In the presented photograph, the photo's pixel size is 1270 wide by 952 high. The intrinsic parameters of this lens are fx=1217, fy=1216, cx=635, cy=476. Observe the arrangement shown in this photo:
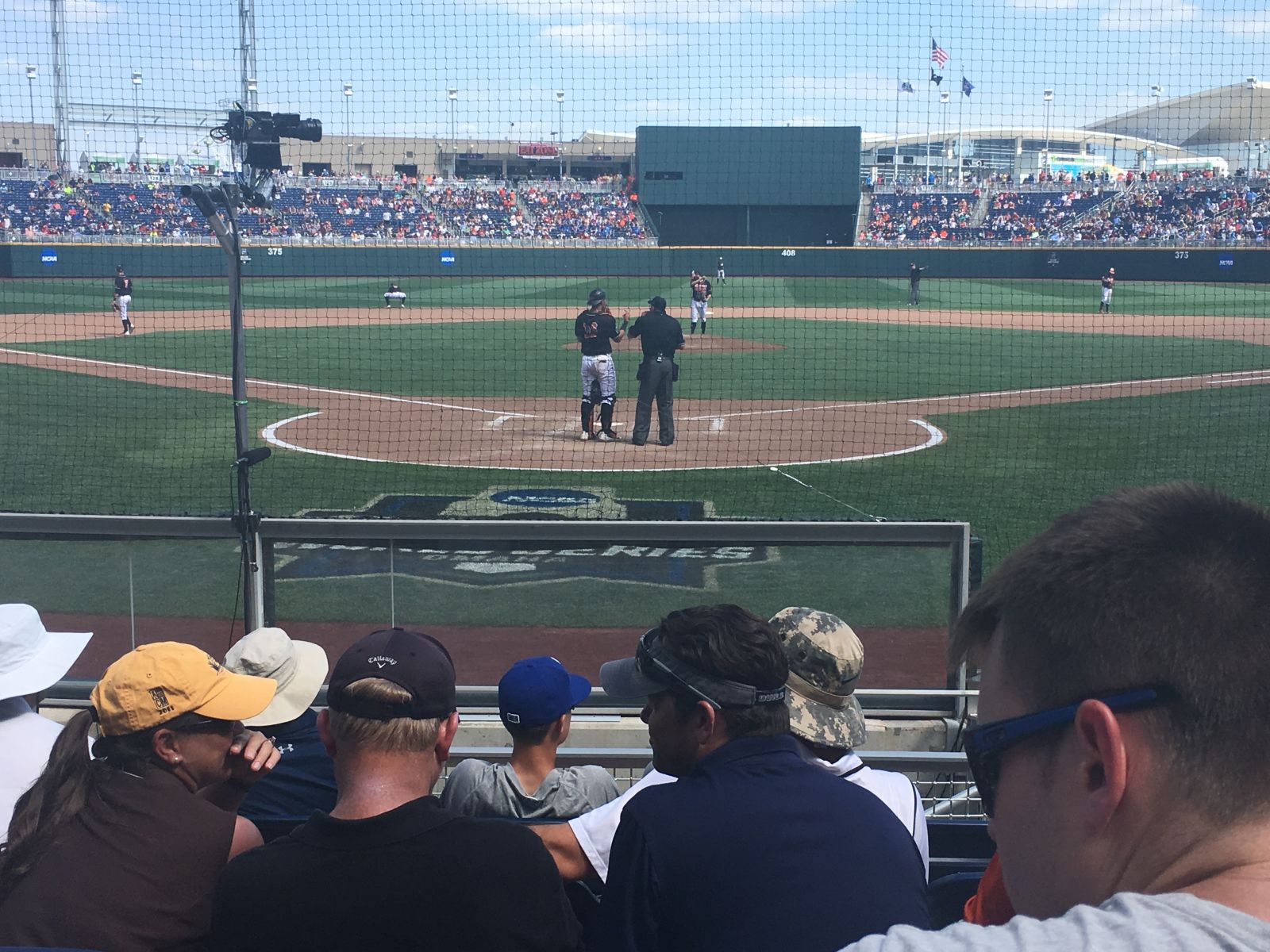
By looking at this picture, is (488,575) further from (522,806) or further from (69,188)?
(69,188)

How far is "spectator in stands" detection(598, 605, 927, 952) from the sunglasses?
945mm

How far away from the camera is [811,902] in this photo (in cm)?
221

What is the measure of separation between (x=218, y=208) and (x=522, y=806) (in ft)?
16.0

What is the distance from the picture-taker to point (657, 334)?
14.1 meters

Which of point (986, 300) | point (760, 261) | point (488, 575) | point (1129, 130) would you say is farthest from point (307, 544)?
point (1129, 130)

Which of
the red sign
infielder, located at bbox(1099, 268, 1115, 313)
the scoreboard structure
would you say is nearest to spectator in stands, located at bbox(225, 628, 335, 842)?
infielder, located at bbox(1099, 268, 1115, 313)

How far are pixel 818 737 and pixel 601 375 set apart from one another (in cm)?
1162

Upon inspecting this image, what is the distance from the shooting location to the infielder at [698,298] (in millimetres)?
25031

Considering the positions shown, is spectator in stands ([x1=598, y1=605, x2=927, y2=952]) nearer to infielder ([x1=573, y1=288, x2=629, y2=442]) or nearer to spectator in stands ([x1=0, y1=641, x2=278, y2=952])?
spectator in stands ([x1=0, y1=641, x2=278, y2=952])

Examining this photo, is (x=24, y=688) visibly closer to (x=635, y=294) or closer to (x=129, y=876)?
(x=129, y=876)

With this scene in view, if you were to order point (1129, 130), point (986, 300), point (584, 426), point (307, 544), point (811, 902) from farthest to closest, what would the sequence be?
point (1129, 130) → point (986, 300) → point (584, 426) → point (307, 544) → point (811, 902)

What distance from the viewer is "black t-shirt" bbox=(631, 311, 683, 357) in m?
14.1

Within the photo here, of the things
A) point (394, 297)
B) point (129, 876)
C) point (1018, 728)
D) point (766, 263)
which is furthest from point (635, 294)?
point (1018, 728)

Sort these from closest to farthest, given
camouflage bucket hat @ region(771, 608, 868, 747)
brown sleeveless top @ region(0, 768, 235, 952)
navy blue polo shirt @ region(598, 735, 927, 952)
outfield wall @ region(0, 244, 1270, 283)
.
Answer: navy blue polo shirt @ region(598, 735, 927, 952) → brown sleeveless top @ region(0, 768, 235, 952) → camouflage bucket hat @ region(771, 608, 868, 747) → outfield wall @ region(0, 244, 1270, 283)
